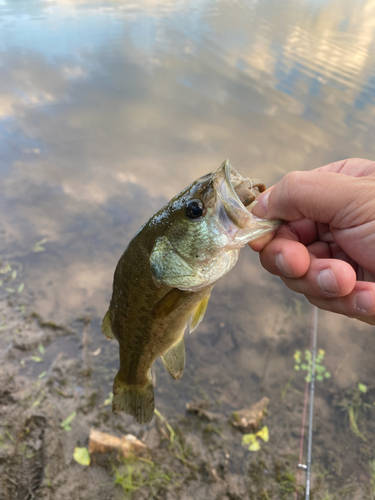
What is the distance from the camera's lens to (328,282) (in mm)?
1743

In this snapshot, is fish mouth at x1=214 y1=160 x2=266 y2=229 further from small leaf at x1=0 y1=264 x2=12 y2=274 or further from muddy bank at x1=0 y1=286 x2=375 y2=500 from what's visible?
small leaf at x1=0 y1=264 x2=12 y2=274

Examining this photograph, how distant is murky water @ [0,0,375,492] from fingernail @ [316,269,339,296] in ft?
8.23

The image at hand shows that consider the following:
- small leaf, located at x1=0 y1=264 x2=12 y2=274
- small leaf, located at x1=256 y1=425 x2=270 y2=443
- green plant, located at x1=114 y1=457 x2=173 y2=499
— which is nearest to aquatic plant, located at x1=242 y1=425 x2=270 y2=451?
small leaf, located at x1=256 y1=425 x2=270 y2=443

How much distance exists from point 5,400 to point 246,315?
3182 mm

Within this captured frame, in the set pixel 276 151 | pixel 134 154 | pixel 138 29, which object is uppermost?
pixel 138 29

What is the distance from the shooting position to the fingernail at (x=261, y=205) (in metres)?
1.87

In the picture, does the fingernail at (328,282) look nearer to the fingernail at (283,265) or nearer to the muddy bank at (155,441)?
the fingernail at (283,265)

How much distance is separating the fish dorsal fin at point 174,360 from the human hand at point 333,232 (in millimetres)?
935

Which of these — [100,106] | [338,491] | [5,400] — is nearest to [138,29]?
[100,106]

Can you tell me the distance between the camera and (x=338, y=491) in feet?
10.1

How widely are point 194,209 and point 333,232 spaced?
34.7 inches

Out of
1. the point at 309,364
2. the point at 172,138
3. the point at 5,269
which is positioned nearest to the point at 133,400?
the point at 309,364

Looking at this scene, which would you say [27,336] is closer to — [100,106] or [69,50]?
[100,106]

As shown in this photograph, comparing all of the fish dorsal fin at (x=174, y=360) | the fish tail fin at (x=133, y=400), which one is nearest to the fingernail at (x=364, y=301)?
the fish dorsal fin at (x=174, y=360)
